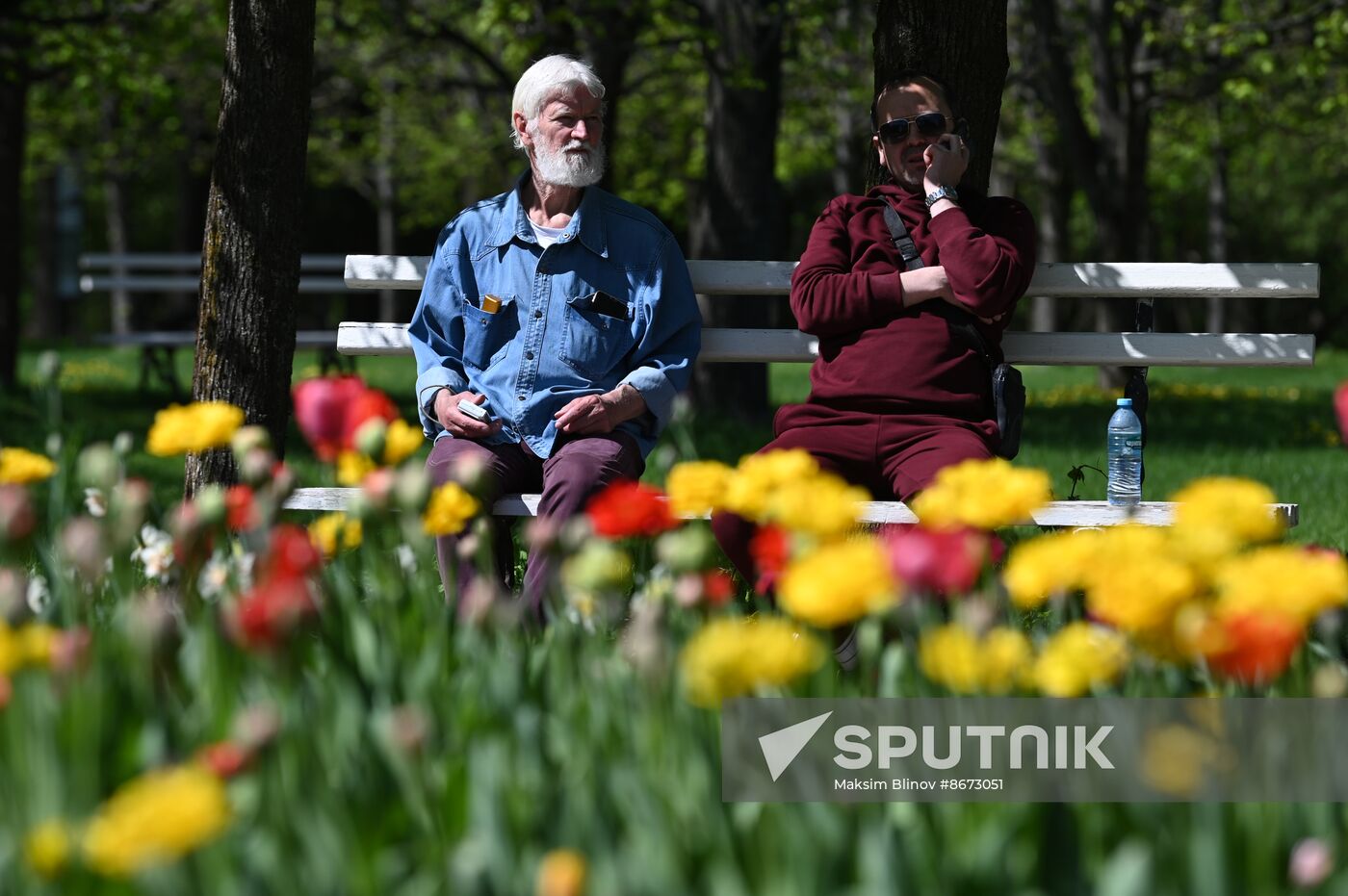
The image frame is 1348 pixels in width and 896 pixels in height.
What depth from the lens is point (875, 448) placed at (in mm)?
3736

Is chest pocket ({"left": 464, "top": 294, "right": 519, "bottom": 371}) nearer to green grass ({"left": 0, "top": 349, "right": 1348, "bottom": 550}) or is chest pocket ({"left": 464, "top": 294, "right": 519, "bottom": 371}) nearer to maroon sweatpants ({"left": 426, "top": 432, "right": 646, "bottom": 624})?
maroon sweatpants ({"left": 426, "top": 432, "right": 646, "bottom": 624})

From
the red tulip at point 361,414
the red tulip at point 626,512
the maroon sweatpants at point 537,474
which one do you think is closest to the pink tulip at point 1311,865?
the red tulip at point 626,512

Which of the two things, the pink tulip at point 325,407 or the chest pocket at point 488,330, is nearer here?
the pink tulip at point 325,407

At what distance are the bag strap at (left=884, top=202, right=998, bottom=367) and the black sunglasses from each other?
172mm

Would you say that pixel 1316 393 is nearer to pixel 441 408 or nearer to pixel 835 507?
pixel 441 408

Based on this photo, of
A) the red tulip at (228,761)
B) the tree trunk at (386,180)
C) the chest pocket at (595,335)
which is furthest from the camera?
the tree trunk at (386,180)

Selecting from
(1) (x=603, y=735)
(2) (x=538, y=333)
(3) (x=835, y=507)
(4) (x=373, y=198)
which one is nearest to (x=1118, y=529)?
(3) (x=835, y=507)

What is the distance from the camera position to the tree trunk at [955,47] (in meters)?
4.85

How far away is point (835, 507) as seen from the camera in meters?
1.98

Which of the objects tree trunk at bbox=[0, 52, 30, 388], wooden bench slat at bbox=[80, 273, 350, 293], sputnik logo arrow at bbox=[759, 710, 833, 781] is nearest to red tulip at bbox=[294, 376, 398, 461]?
sputnik logo arrow at bbox=[759, 710, 833, 781]

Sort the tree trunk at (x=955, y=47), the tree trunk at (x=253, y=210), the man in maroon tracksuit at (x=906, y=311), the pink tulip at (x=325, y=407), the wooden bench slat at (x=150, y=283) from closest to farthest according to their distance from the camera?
the pink tulip at (x=325, y=407) → the man in maroon tracksuit at (x=906, y=311) → the tree trunk at (x=253, y=210) → the tree trunk at (x=955, y=47) → the wooden bench slat at (x=150, y=283)

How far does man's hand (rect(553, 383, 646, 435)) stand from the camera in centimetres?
381

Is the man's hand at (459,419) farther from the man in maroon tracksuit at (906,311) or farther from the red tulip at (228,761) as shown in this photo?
the red tulip at (228,761)

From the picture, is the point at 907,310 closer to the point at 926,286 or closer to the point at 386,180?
the point at 926,286
